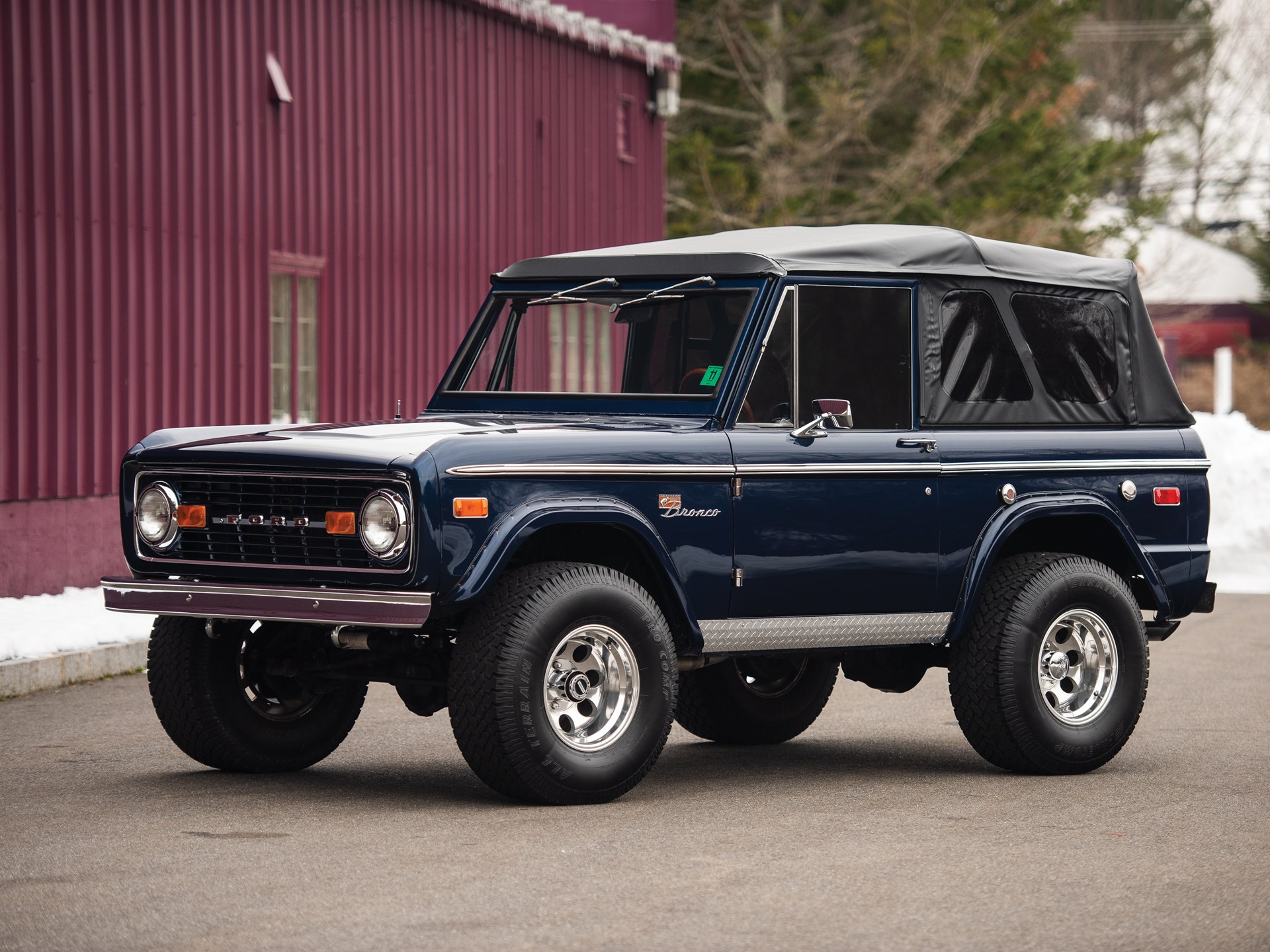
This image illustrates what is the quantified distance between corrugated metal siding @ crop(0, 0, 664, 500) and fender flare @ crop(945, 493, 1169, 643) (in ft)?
27.4

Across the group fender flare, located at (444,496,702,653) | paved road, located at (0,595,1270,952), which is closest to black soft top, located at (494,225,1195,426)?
fender flare, located at (444,496,702,653)

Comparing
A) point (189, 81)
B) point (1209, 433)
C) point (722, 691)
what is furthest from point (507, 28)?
point (722, 691)

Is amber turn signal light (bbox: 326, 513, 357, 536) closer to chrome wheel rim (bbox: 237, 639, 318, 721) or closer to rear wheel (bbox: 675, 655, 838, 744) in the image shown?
chrome wheel rim (bbox: 237, 639, 318, 721)

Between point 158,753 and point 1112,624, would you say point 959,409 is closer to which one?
point 1112,624

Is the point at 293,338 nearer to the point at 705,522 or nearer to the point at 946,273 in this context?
the point at 946,273

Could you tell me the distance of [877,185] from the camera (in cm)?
3531

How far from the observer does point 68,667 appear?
12.0 metres

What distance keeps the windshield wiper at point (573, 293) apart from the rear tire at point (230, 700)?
1897mm

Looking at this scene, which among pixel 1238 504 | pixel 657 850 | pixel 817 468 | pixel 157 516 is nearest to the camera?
pixel 657 850

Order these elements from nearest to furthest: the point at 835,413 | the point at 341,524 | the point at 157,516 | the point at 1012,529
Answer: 1. the point at 341,524
2. the point at 157,516
3. the point at 835,413
4. the point at 1012,529

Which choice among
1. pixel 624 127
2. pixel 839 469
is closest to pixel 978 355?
pixel 839 469

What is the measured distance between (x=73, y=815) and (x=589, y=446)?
2313mm

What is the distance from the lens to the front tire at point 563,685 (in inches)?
297

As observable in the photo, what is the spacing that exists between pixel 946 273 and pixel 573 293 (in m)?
1.62
